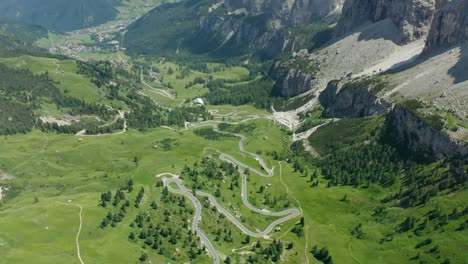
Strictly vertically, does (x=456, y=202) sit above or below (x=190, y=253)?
above

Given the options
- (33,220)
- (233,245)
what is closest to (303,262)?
(233,245)

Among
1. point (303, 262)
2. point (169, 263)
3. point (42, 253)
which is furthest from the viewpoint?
point (303, 262)

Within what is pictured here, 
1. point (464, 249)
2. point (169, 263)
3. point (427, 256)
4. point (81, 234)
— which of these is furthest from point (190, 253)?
point (464, 249)

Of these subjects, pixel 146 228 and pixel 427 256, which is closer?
pixel 427 256

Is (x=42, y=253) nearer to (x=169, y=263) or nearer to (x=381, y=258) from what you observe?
(x=169, y=263)

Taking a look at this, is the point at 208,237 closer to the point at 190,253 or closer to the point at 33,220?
the point at 190,253

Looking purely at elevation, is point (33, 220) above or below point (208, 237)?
above

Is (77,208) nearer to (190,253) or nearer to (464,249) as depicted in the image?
(190,253)

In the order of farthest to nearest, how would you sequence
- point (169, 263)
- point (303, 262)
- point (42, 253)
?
1. point (303, 262)
2. point (169, 263)
3. point (42, 253)

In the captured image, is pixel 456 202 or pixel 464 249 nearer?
pixel 464 249
